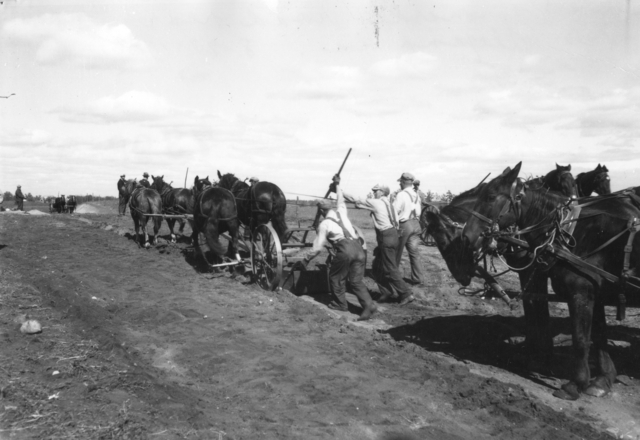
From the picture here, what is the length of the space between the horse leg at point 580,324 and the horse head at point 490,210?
3.11ft

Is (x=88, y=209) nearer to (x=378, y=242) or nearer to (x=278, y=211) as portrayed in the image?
(x=278, y=211)

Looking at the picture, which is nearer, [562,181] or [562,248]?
[562,248]

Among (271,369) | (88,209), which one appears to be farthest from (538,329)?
(88,209)

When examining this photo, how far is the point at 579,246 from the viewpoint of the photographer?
5.75 meters

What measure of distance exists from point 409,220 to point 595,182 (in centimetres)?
350

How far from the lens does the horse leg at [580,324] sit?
5.54 metres

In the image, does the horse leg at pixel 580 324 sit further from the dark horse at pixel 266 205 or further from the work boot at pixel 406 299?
the dark horse at pixel 266 205

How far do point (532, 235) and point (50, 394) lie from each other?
512cm

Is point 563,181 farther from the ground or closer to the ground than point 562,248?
farther from the ground

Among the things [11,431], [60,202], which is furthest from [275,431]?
[60,202]

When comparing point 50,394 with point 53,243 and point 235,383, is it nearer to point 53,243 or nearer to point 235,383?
point 235,383

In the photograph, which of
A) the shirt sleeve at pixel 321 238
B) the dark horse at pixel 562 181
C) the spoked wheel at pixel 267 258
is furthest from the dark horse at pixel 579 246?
the spoked wheel at pixel 267 258

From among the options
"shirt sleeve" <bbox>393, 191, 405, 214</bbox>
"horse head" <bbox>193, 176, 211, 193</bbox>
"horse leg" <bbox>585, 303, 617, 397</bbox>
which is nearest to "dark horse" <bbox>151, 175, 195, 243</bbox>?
"horse head" <bbox>193, 176, 211, 193</bbox>

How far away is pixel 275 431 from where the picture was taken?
4.56 m
